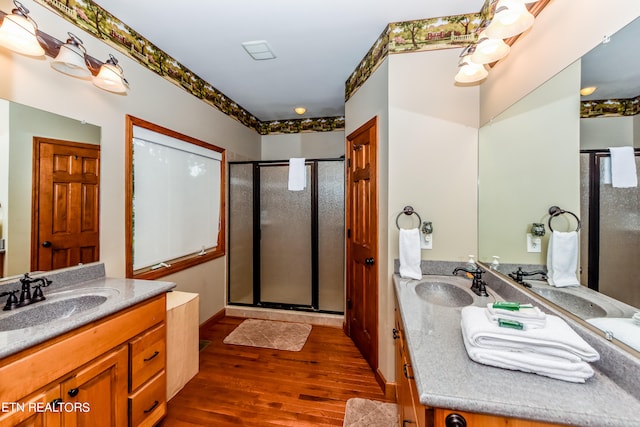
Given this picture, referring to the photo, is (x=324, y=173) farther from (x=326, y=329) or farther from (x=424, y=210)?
(x=326, y=329)

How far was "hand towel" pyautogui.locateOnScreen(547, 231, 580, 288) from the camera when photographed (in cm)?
110

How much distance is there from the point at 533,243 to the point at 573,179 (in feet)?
1.40

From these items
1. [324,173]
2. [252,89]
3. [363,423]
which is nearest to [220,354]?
[363,423]

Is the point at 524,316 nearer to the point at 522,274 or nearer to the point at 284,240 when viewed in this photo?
the point at 522,274

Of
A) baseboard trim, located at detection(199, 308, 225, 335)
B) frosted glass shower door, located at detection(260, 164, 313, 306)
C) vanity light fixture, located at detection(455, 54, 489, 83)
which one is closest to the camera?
vanity light fixture, located at detection(455, 54, 489, 83)

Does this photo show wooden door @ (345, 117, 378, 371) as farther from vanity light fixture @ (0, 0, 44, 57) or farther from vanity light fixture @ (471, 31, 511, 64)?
vanity light fixture @ (0, 0, 44, 57)

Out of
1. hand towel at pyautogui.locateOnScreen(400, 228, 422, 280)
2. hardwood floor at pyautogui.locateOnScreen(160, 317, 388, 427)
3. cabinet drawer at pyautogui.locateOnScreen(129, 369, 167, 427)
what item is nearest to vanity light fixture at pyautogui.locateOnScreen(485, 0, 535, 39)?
hand towel at pyautogui.locateOnScreen(400, 228, 422, 280)

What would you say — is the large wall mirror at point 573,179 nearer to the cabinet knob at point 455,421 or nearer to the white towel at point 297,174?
the cabinet knob at point 455,421

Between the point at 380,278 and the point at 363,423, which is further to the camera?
the point at 380,278

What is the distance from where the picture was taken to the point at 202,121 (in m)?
2.72

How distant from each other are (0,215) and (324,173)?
2.46 meters

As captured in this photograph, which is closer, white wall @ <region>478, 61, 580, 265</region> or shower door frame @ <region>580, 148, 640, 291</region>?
shower door frame @ <region>580, 148, 640, 291</region>

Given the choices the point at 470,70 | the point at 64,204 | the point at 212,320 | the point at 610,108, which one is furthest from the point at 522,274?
the point at 212,320

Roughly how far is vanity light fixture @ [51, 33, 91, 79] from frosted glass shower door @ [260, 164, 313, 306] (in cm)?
187
